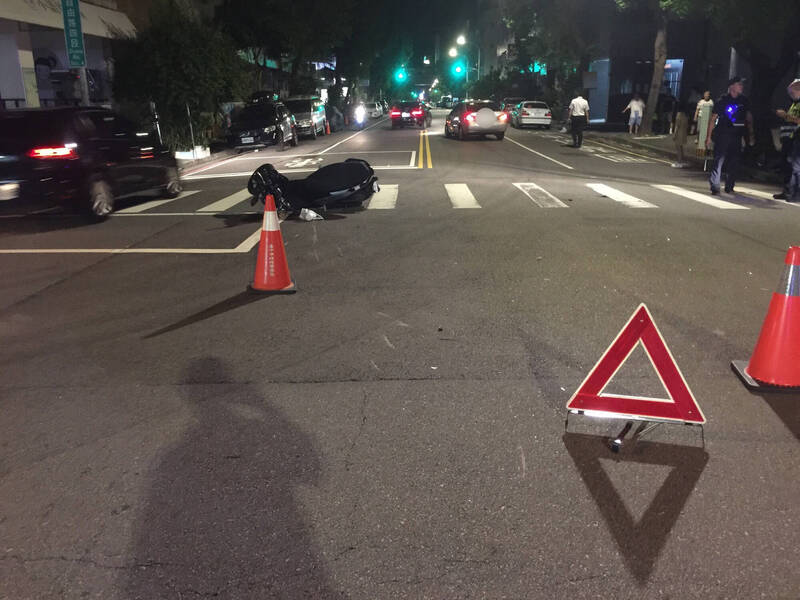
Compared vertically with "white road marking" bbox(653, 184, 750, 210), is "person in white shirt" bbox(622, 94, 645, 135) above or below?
above

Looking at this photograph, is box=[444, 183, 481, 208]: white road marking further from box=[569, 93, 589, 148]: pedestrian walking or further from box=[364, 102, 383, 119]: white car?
box=[364, 102, 383, 119]: white car

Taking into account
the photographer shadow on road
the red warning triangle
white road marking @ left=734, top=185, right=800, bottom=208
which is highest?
the red warning triangle

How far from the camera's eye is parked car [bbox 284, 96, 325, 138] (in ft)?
105

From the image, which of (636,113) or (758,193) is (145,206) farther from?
(636,113)

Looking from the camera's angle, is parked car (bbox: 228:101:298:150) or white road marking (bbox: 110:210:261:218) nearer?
white road marking (bbox: 110:210:261:218)

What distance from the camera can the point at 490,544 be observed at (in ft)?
9.59

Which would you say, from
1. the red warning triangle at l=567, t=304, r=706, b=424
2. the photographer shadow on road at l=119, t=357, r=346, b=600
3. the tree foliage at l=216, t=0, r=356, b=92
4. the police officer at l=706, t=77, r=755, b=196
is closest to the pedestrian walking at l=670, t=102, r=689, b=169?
the police officer at l=706, t=77, r=755, b=196

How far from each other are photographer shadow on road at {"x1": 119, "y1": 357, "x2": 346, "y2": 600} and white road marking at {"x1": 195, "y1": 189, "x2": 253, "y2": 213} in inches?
327

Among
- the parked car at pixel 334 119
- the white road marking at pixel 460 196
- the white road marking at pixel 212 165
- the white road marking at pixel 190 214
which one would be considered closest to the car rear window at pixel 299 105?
the white road marking at pixel 212 165

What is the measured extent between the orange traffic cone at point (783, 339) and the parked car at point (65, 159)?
983 centimetres

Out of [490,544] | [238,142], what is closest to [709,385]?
[490,544]

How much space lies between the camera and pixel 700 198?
12.6 m

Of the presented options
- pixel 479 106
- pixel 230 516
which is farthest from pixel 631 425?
pixel 479 106

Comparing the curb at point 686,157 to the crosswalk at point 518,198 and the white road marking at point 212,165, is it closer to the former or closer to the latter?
the crosswalk at point 518,198
